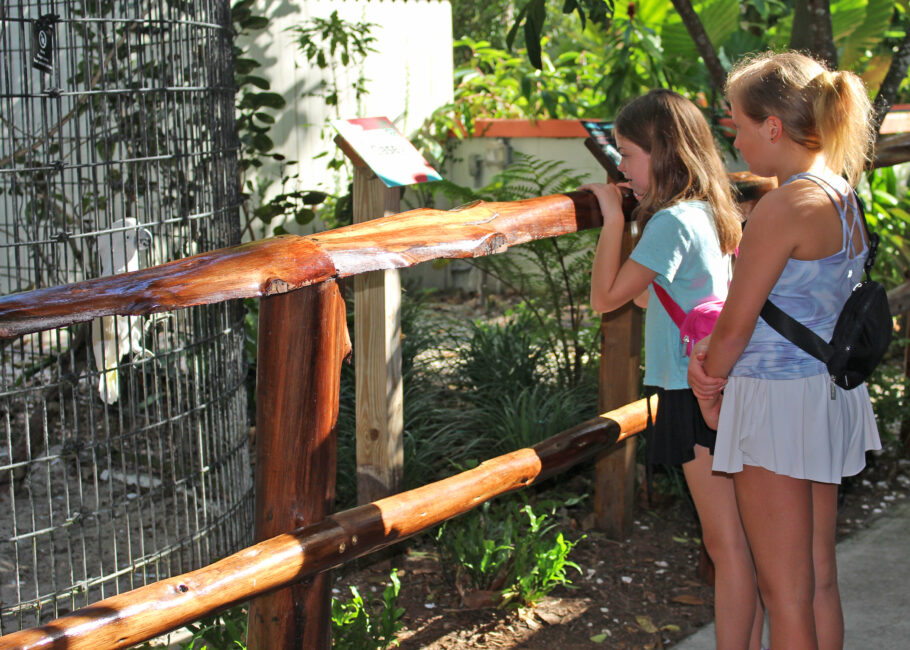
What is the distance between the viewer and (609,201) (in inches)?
104

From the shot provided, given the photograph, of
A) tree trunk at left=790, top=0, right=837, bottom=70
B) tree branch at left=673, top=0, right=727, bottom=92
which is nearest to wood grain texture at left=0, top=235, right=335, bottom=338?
tree branch at left=673, top=0, right=727, bottom=92

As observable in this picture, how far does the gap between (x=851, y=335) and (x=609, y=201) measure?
2.74 feet

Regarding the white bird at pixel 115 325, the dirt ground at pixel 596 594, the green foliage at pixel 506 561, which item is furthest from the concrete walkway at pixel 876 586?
the white bird at pixel 115 325

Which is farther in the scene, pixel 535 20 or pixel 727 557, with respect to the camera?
pixel 535 20

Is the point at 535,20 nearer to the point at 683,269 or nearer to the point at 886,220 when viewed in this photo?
the point at 683,269

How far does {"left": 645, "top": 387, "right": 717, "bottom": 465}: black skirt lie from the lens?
2.46 meters

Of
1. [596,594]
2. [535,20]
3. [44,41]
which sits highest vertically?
[535,20]

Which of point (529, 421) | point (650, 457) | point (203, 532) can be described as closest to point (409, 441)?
point (529, 421)

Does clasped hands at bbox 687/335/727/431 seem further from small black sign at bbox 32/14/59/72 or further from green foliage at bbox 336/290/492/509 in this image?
small black sign at bbox 32/14/59/72

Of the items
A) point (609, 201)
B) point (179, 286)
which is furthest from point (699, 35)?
point (179, 286)

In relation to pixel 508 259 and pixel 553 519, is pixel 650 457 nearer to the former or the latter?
pixel 553 519

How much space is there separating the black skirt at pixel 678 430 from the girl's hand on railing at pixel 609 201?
18.6 inches

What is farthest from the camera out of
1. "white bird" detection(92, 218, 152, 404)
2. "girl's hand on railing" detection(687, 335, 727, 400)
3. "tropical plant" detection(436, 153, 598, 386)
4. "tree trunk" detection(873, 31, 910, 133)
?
"tropical plant" detection(436, 153, 598, 386)

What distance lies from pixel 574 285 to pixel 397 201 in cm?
237
